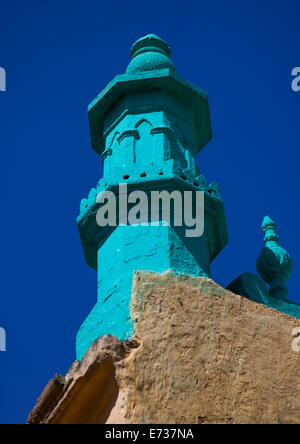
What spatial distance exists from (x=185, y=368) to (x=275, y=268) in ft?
8.12

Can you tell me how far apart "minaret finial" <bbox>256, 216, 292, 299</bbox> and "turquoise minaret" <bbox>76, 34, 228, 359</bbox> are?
23.7 inches

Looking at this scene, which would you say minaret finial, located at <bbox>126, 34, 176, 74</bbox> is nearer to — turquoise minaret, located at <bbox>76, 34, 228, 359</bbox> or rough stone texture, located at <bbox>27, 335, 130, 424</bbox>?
turquoise minaret, located at <bbox>76, 34, 228, 359</bbox>

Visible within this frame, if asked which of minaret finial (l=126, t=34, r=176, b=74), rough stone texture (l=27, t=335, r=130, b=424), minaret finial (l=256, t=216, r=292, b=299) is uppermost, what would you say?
minaret finial (l=126, t=34, r=176, b=74)

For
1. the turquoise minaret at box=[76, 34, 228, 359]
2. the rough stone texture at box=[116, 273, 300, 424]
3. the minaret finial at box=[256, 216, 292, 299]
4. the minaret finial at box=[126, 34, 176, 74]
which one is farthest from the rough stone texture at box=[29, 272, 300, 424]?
the minaret finial at box=[126, 34, 176, 74]

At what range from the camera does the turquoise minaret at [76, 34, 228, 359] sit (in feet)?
20.5

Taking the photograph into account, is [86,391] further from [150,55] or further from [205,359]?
[150,55]

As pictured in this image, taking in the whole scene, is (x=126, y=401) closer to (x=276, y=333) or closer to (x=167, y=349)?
(x=167, y=349)

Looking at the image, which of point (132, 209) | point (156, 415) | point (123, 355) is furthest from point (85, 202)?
point (156, 415)

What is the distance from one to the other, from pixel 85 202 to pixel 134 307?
1.77 metres

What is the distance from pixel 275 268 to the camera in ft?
24.3

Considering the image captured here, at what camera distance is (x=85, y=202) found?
23.3ft

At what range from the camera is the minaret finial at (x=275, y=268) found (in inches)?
287

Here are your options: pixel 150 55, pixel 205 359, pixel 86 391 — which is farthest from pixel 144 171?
pixel 86 391

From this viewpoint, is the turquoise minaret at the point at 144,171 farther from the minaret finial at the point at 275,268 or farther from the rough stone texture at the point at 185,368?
the minaret finial at the point at 275,268
